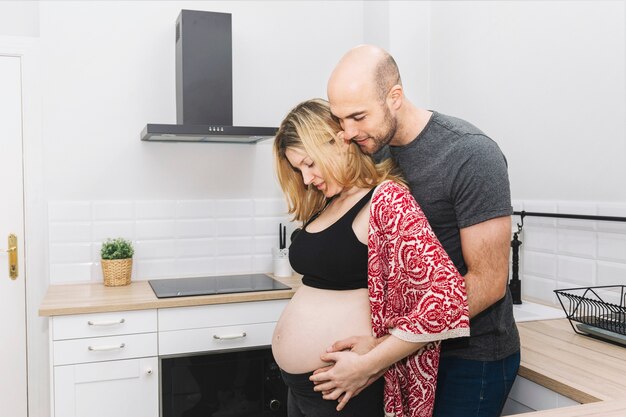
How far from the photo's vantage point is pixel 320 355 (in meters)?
1.51

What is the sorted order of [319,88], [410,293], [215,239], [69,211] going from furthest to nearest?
[319,88], [215,239], [69,211], [410,293]

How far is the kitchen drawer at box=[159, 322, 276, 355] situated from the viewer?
8.04ft

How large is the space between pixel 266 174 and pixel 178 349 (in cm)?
109

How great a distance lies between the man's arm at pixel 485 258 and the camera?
1.44 m

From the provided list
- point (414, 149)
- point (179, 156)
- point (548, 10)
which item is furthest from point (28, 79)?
point (548, 10)

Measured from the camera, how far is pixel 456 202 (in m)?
1.49

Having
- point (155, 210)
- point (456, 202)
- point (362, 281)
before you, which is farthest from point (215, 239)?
point (456, 202)

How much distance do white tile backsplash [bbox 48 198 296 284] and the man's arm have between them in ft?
5.91

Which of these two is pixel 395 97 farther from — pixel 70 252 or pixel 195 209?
pixel 70 252

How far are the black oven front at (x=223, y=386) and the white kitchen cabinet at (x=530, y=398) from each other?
3.72 feet

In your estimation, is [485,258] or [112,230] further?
[112,230]

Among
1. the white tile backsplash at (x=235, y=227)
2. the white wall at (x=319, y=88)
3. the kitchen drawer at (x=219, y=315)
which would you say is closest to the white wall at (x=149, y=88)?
the white wall at (x=319, y=88)

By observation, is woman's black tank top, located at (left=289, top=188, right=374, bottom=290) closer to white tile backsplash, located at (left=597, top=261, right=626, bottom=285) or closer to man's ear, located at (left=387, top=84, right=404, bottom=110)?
man's ear, located at (left=387, top=84, right=404, bottom=110)

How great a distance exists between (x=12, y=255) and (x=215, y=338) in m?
1.10
